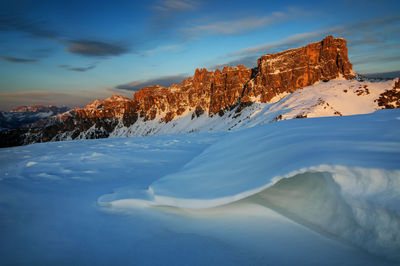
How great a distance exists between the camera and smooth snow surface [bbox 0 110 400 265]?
139 cm

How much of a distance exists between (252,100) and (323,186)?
3400 inches

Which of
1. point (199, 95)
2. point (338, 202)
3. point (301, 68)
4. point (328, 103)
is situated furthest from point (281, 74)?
point (338, 202)

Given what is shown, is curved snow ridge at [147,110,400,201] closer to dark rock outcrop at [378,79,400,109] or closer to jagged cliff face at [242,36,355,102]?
dark rock outcrop at [378,79,400,109]

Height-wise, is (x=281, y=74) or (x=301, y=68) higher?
(x=301, y=68)

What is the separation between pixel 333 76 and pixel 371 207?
278 feet

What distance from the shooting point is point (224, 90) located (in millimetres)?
107500

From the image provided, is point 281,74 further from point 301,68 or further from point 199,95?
point 199,95

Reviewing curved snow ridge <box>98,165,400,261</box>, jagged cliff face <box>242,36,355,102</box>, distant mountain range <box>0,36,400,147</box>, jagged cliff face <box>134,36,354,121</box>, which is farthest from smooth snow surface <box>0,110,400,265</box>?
jagged cliff face <box>134,36,354,121</box>

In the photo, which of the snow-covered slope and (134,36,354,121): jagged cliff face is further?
(134,36,354,121): jagged cliff face

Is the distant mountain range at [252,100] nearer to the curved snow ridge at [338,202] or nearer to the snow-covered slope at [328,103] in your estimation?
the snow-covered slope at [328,103]

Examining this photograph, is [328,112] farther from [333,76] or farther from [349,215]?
[349,215]

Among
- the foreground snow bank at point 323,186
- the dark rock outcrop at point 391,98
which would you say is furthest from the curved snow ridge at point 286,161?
the dark rock outcrop at point 391,98

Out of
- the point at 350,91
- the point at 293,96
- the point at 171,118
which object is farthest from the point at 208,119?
the point at 350,91

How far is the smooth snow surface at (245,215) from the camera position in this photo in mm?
1392
